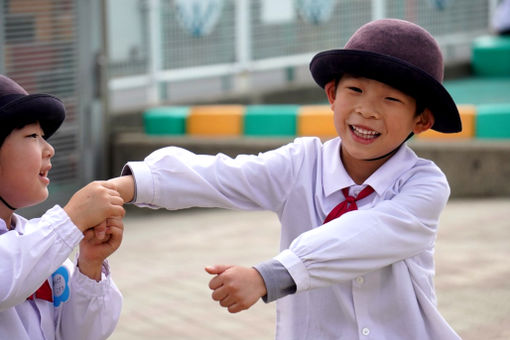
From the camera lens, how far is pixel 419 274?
2.84 meters

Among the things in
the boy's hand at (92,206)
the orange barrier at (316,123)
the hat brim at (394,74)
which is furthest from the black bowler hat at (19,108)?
the orange barrier at (316,123)

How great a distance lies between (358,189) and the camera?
9.49 ft

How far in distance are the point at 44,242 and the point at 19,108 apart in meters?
0.38

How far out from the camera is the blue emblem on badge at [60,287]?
2754 mm

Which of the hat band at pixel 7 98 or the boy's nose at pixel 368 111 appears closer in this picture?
the hat band at pixel 7 98

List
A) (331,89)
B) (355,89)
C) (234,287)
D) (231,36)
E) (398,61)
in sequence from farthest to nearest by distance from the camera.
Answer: (231,36) < (331,89) < (355,89) < (398,61) < (234,287)

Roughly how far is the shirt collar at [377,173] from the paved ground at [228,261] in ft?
7.72

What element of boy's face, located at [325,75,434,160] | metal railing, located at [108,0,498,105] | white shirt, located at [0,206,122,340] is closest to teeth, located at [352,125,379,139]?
boy's face, located at [325,75,434,160]

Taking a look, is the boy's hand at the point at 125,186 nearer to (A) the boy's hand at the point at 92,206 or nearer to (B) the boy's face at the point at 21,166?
(A) the boy's hand at the point at 92,206

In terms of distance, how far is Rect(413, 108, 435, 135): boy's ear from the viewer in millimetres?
2891

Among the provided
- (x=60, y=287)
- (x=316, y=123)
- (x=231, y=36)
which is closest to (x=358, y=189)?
(x=60, y=287)

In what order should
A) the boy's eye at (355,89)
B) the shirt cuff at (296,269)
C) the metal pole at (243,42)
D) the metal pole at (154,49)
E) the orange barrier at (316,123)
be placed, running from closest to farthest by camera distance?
the shirt cuff at (296,269) < the boy's eye at (355,89) < the orange barrier at (316,123) < the metal pole at (154,49) < the metal pole at (243,42)

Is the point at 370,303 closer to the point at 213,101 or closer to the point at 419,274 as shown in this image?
the point at 419,274

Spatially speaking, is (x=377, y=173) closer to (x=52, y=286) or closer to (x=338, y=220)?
(x=338, y=220)
